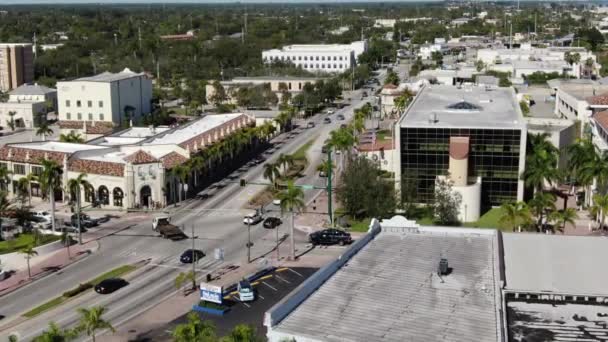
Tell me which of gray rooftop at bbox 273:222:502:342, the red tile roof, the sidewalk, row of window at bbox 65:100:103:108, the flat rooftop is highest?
the flat rooftop

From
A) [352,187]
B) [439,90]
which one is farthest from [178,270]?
[439,90]

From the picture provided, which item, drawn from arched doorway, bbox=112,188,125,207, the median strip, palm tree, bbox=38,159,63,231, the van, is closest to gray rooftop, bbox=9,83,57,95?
arched doorway, bbox=112,188,125,207

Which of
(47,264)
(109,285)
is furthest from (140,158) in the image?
(109,285)

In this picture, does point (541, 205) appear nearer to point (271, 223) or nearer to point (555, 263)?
point (555, 263)

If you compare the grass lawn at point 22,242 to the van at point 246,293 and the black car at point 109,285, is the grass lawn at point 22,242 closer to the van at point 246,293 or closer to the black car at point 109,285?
the black car at point 109,285

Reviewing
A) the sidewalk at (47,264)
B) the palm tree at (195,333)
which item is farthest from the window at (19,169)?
the palm tree at (195,333)

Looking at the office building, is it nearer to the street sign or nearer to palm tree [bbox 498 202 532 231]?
palm tree [bbox 498 202 532 231]
